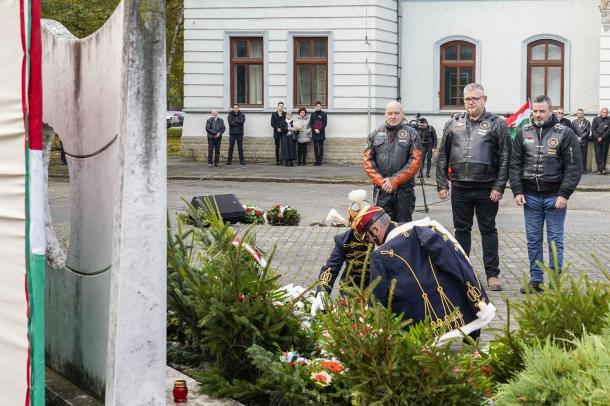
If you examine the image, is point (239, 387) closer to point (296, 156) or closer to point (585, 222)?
point (585, 222)

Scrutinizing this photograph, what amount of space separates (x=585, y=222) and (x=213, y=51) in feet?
57.3

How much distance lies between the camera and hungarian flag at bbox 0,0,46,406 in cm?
446

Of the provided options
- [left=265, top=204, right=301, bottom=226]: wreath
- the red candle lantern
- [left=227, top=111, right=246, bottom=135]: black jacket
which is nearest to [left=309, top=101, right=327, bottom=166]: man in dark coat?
[left=227, top=111, right=246, bottom=135]: black jacket

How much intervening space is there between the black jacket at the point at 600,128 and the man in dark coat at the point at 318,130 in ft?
24.5

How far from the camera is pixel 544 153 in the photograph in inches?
408

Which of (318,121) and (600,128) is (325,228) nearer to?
(318,121)

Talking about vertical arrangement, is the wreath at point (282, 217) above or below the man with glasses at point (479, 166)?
below

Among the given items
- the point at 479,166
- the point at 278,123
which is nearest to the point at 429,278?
the point at 479,166

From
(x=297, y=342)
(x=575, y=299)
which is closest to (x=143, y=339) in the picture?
(x=297, y=342)

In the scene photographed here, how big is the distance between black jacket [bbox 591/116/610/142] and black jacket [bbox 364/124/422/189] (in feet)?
62.9

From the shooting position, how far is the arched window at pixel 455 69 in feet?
107

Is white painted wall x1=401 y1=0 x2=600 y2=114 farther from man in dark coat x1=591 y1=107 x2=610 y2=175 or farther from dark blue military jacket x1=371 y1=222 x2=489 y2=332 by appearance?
dark blue military jacket x1=371 y1=222 x2=489 y2=332

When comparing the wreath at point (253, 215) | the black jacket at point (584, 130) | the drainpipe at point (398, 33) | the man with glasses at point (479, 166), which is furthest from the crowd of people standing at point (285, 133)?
the man with glasses at point (479, 166)

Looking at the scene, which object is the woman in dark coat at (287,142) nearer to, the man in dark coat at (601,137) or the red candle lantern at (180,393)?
the man in dark coat at (601,137)
